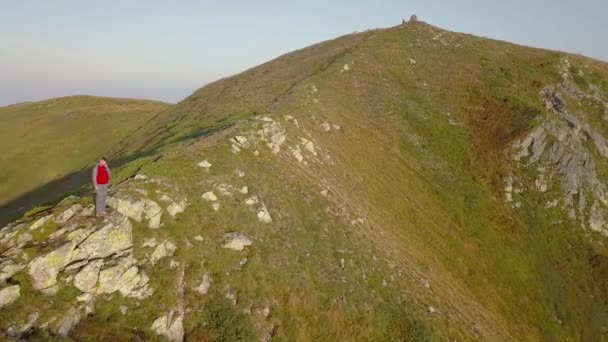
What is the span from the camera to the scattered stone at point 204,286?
1950 cm

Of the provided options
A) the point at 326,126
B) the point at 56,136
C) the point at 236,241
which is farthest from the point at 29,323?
the point at 56,136

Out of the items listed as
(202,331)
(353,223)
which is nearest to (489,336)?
(353,223)

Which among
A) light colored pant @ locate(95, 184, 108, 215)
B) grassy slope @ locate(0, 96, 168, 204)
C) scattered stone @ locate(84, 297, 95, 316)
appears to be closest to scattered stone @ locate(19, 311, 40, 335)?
scattered stone @ locate(84, 297, 95, 316)

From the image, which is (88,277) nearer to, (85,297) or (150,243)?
(85,297)

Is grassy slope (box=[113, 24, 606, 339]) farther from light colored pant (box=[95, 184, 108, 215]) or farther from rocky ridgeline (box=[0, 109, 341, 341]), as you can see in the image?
light colored pant (box=[95, 184, 108, 215])

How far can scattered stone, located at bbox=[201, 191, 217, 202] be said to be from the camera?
24.3 meters

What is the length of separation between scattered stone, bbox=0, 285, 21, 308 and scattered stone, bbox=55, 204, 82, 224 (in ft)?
12.0

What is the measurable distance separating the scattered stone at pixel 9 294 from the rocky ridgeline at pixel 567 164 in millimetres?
44370

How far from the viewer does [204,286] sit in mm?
19734

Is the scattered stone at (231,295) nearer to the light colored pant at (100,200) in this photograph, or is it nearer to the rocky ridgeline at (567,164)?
the light colored pant at (100,200)

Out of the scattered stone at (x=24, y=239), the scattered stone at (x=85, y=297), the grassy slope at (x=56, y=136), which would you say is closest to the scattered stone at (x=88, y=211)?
the scattered stone at (x=24, y=239)

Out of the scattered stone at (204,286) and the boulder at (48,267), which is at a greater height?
the boulder at (48,267)

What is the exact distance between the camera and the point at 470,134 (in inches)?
2029

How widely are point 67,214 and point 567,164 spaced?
5084cm
